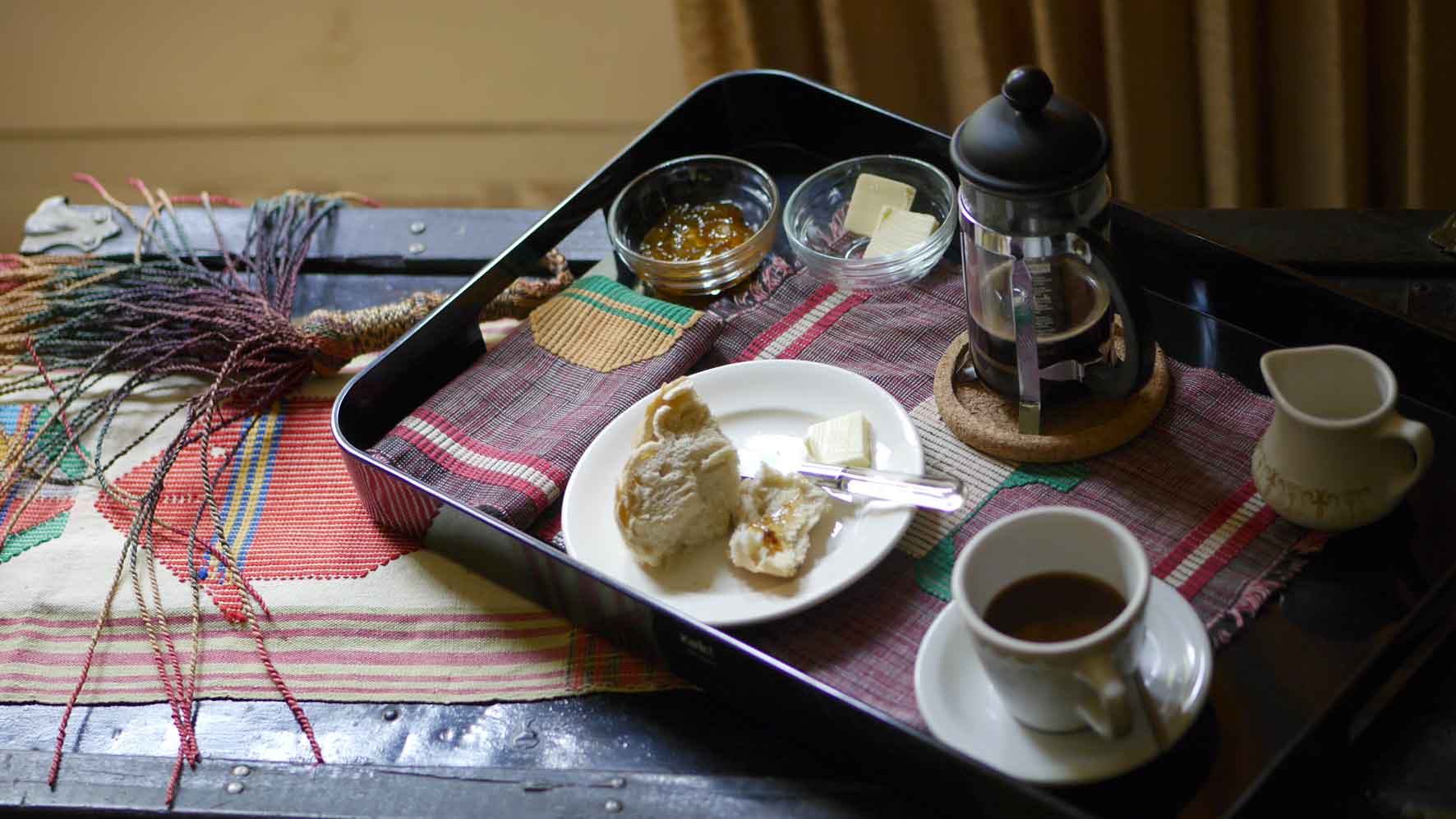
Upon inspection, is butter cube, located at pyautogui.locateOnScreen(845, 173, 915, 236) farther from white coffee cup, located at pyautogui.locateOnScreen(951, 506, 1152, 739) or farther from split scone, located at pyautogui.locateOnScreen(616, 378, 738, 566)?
white coffee cup, located at pyautogui.locateOnScreen(951, 506, 1152, 739)

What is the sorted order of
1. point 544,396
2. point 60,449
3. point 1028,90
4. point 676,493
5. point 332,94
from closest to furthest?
point 1028,90 → point 676,493 → point 544,396 → point 60,449 → point 332,94

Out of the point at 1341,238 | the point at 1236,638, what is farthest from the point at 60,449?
the point at 1341,238

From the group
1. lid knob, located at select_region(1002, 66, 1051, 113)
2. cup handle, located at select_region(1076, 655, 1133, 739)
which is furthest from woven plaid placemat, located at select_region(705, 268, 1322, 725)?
→ lid knob, located at select_region(1002, 66, 1051, 113)

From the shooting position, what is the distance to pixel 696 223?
1203mm

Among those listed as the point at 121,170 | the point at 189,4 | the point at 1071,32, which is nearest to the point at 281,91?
the point at 189,4

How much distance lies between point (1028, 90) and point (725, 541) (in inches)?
13.6

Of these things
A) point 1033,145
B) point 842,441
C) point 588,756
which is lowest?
point 588,756

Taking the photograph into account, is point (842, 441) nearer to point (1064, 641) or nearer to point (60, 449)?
point (1064, 641)

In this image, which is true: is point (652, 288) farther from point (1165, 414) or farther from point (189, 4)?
point (189, 4)

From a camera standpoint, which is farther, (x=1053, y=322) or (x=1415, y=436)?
(x=1053, y=322)

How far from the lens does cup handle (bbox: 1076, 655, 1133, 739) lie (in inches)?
27.4

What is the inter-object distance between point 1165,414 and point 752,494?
0.29 m

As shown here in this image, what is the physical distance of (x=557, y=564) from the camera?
891 mm

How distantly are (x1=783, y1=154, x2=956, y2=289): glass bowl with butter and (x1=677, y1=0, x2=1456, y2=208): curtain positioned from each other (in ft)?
1.50
